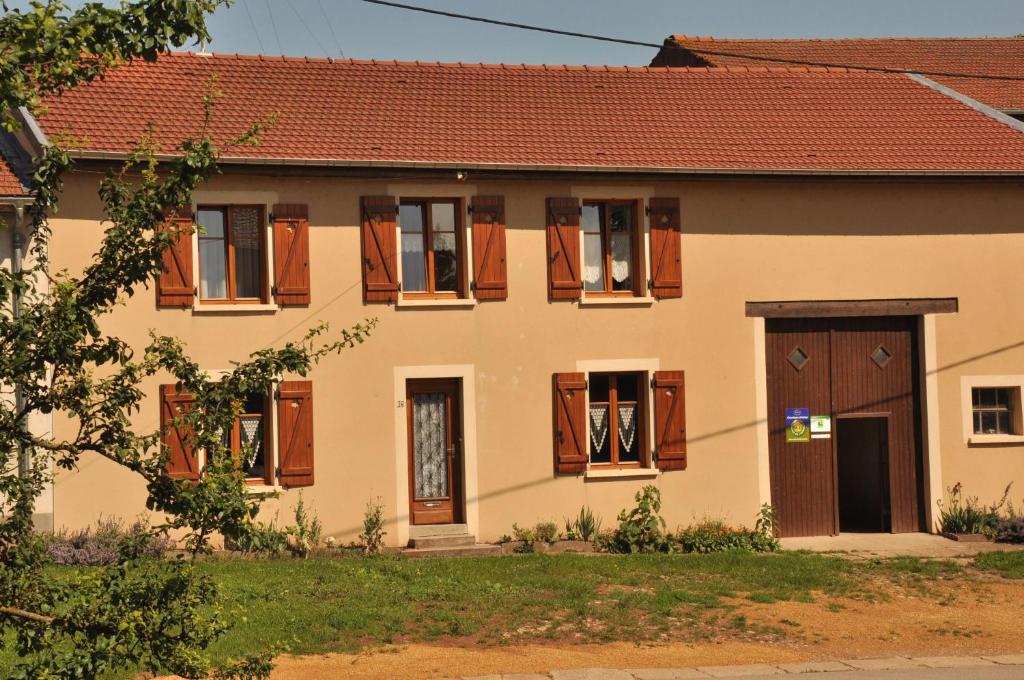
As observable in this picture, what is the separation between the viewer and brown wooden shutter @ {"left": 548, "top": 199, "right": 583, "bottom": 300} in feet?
54.6

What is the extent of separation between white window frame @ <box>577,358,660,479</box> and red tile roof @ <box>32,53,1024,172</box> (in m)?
2.70

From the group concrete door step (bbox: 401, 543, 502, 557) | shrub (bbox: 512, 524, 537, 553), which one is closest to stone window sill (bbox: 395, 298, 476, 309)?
shrub (bbox: 512, 524, 537, 553)

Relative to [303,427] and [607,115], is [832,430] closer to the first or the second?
[607,115]

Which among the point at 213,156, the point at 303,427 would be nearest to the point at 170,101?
the point at 303,427

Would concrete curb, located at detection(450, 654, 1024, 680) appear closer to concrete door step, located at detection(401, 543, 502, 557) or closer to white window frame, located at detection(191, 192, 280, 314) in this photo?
concrete door step, located at detection(401, 543, 502, 557)

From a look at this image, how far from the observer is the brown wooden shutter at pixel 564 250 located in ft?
54.6

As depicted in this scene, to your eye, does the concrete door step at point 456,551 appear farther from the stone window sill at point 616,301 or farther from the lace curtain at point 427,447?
the stone window sill at point 616,301

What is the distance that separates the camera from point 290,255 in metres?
15.7

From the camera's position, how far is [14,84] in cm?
525

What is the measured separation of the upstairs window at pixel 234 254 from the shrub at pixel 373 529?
10.2 feet

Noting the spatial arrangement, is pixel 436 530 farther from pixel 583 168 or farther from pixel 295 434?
pixel 583 168

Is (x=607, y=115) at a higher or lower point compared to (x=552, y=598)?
higher

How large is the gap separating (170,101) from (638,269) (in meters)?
6.89

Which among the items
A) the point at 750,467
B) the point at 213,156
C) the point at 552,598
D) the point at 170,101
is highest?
the point at 170,101
